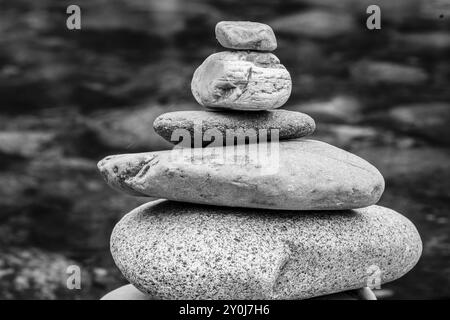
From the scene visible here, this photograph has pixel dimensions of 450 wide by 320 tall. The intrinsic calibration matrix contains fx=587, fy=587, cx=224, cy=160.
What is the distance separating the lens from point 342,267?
420 centimetres

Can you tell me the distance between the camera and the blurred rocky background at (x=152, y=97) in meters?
9.04

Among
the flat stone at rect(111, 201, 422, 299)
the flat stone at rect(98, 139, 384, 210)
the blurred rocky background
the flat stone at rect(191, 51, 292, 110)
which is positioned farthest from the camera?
the blurred rocky background

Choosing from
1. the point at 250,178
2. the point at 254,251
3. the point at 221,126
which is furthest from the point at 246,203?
the point at 221,126

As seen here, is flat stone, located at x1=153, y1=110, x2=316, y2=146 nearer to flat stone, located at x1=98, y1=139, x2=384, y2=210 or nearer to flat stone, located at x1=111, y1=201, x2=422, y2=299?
flat stone, located at x1=98, y1=139, x2=384, y2=210

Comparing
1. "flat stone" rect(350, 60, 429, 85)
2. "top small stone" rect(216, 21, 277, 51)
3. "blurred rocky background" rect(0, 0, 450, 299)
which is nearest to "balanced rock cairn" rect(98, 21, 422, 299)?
"top small stone" rect(216, 21, 277, 51)

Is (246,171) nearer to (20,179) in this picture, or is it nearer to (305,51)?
(20,179)

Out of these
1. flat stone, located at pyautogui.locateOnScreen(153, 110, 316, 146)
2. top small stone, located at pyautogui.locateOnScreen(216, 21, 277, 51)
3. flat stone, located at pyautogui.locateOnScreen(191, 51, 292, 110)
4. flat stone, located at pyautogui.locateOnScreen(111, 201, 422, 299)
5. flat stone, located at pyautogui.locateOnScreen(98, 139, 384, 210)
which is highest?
top small stone, located at pyautogui.locateOnScreen(216, 21, 277, 51)

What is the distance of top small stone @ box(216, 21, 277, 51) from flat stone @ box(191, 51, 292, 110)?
6 centimetres

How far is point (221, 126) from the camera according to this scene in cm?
423

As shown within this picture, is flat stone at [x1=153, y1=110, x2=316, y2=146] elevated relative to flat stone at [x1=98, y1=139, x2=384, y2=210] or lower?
elevated

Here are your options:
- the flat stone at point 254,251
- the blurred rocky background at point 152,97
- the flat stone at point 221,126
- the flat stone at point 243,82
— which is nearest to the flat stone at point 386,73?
the blurred rocky background at point 152,97

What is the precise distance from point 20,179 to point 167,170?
658 centimetres

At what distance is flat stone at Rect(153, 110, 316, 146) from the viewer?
13.9 ft
